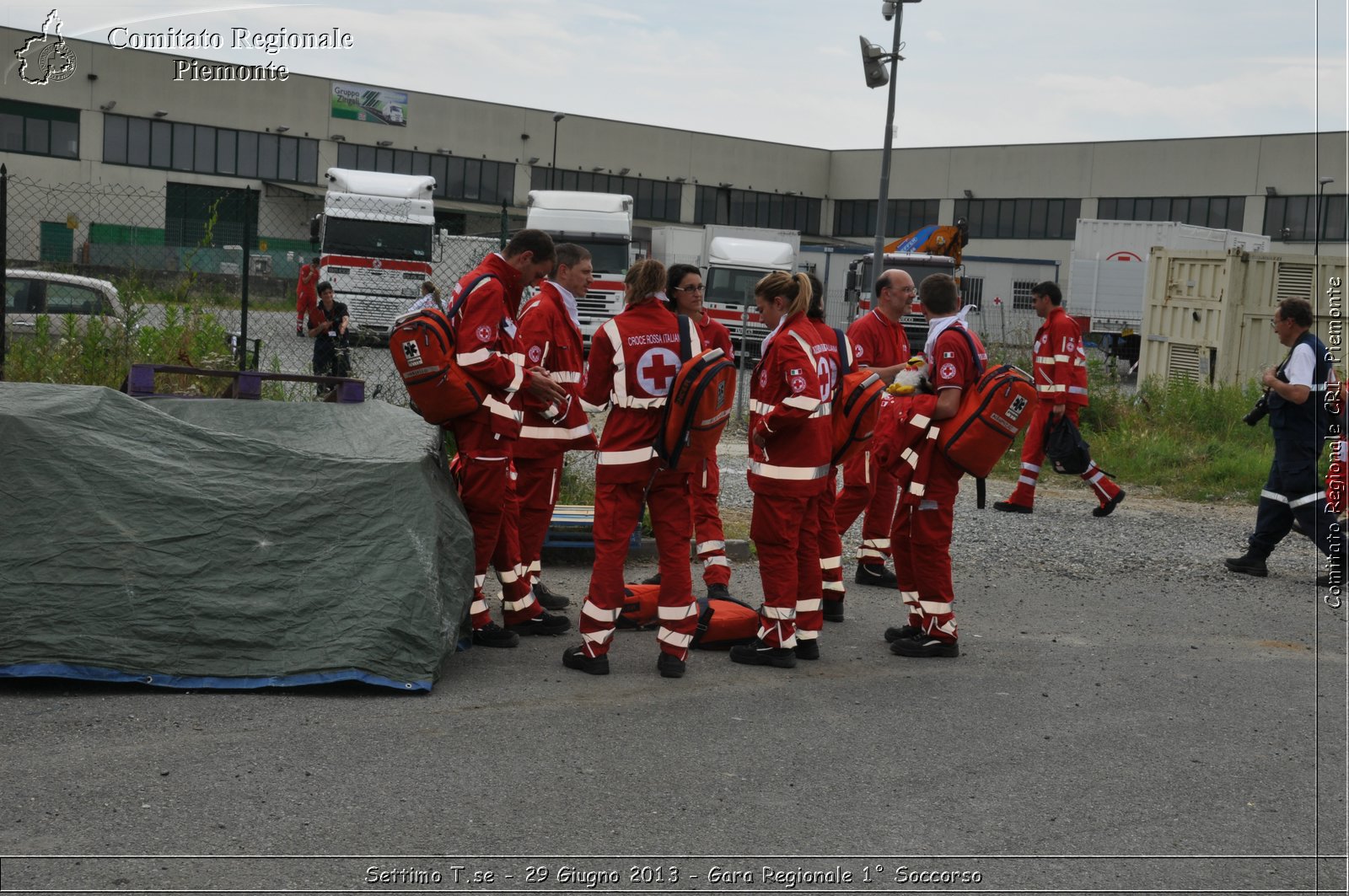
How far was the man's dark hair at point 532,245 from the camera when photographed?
6695 mm

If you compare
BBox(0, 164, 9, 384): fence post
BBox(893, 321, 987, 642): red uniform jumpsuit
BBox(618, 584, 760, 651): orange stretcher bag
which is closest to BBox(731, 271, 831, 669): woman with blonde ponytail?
BBox(618, 584, 760, 651): orange stretcher bag

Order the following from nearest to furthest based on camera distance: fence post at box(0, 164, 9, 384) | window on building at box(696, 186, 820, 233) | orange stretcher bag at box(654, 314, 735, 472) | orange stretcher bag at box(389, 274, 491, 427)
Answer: orange stretcher bag at box(654, 314, 735, 472), orange stretcher bag at box(389, 274, 491, 427), fence post at box(0, 164, 9, 384), window on building at box(696, 186, 820, 233)

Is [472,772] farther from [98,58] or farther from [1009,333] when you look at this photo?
[98,58]

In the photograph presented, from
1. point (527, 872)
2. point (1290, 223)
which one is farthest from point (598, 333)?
point (1290, 223)

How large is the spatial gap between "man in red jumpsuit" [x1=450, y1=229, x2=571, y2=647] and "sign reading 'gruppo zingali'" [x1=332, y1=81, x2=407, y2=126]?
51.2m

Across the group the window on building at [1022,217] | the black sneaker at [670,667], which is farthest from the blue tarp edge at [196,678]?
the window on building at [1022,217]

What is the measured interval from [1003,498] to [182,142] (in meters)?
46.1

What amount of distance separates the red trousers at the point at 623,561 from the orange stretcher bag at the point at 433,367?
32.9 inches

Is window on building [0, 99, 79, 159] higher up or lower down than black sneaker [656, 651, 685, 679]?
higher up

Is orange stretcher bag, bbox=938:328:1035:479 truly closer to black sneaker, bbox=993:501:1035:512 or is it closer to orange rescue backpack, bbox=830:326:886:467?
orange rescue backpack, bbox=830:326:886:467

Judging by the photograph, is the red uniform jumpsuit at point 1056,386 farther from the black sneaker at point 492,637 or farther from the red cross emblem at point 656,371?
the black sneaker at point 492,637

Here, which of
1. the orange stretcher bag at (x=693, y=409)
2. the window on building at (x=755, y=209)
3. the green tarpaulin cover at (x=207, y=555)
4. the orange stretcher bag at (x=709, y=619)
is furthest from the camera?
the window on building at (x=755, y=209)

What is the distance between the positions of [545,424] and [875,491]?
2678 mm

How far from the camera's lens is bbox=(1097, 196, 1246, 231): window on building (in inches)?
2210
